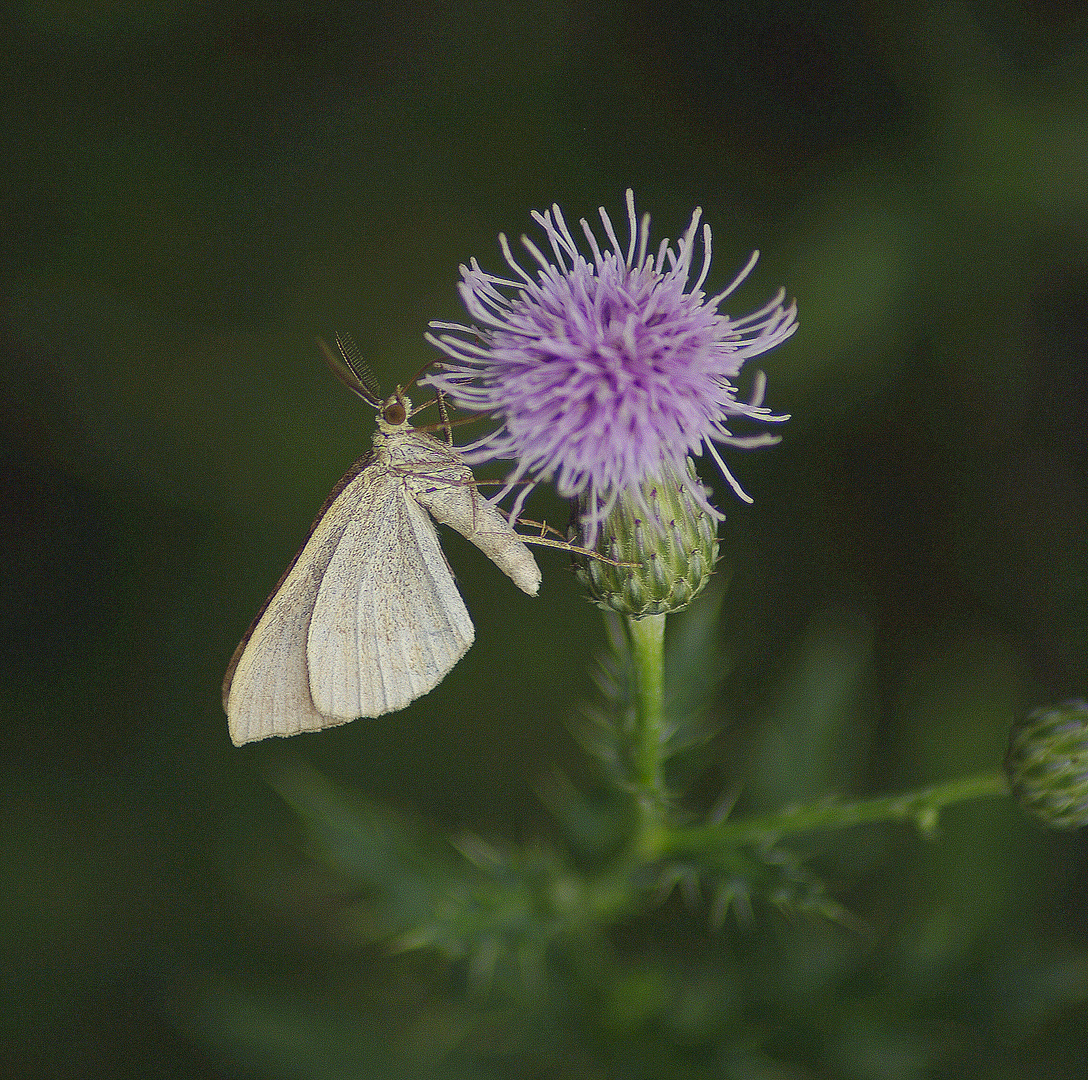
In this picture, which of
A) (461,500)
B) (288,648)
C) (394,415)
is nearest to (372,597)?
(288,648)

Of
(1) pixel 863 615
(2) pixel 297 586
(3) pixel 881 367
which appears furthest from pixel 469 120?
(1) pixel 863 615

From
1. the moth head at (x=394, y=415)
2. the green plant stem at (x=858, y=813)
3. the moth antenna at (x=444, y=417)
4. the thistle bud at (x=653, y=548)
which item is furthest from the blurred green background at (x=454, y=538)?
the moth head at (x=394, y=415)

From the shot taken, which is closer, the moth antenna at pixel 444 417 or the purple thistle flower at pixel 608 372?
the purple thistle flower at pixel 608 372

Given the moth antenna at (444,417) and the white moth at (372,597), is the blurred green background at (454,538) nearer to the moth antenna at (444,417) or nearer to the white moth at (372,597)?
the white moth at (372,597)

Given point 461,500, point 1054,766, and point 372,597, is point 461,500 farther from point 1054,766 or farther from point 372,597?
point 1054,766

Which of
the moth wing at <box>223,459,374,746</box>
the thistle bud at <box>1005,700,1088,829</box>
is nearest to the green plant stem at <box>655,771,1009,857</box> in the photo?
the thistle bud at <box>1005,700,1088,829</box>

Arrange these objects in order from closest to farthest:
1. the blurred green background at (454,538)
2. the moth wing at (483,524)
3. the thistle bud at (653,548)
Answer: the thistle bud at (653,548), the moth wing at (483,524), the blurred green background at (454,538)

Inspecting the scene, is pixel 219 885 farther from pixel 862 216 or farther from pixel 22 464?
pixel 862 216
